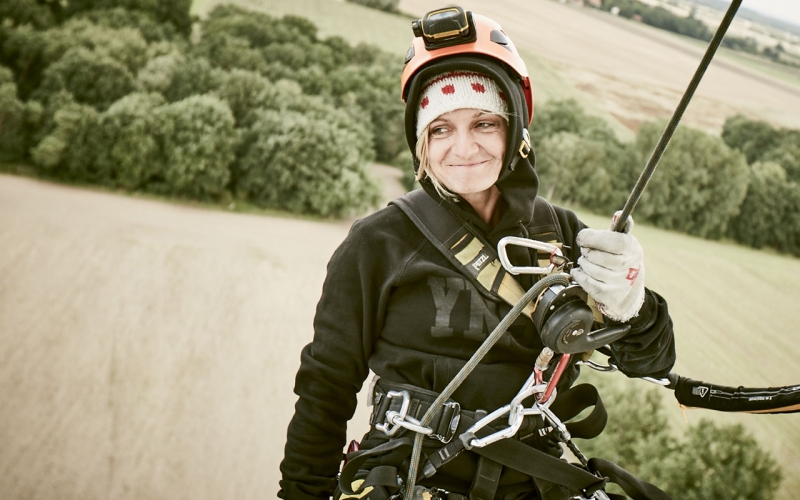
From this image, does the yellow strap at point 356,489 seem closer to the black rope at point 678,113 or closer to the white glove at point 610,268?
the white glove at point 610,268

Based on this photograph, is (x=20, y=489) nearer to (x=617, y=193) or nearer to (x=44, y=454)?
(x=44, y=454)

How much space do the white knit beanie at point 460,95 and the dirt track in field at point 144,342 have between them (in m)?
2.06

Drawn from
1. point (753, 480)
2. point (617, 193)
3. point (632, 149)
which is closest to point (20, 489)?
point (753, 480)

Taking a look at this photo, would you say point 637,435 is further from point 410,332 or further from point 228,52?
Result: point 228,52

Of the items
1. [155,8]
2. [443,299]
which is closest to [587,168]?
[443,299]

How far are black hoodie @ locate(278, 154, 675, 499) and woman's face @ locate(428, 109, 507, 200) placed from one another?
0.30 feet

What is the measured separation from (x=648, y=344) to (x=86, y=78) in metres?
3.57

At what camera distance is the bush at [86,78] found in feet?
10.3

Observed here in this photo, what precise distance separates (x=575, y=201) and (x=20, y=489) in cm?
355

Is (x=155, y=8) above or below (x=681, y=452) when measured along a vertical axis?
above

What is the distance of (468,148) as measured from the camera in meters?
1.23

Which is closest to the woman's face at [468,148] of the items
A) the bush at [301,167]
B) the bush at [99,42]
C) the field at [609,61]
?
the bush at [301,167]

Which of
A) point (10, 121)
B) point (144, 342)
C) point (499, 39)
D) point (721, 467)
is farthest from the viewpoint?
point (10, 121)

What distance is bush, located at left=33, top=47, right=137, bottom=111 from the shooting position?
10.3ft
